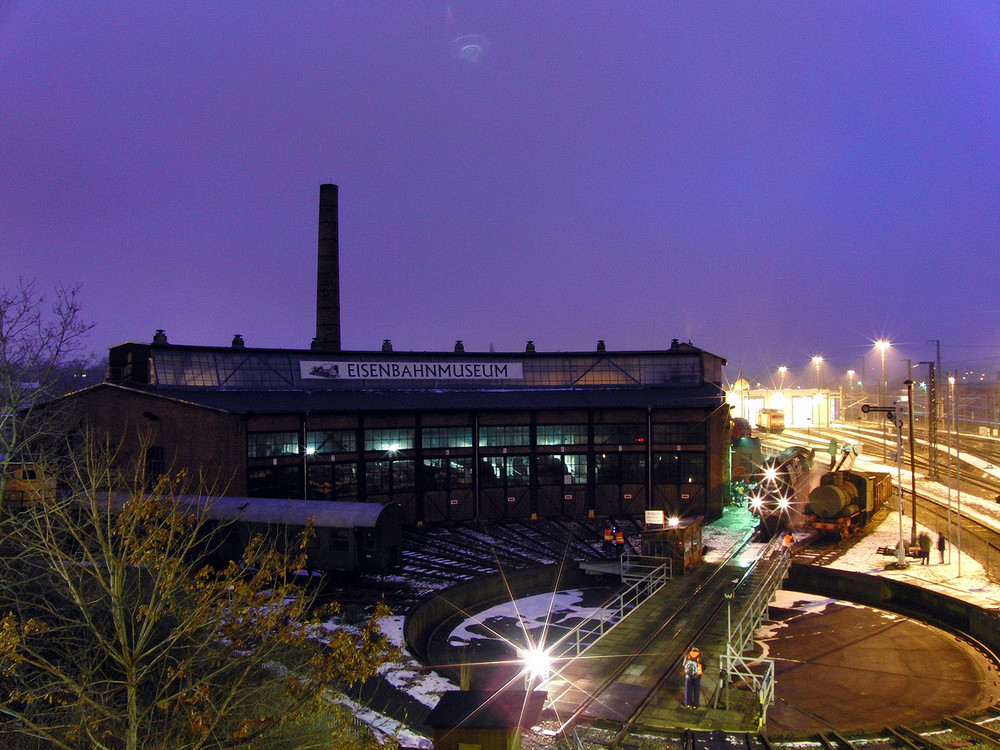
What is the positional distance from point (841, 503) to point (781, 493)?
7572 mm

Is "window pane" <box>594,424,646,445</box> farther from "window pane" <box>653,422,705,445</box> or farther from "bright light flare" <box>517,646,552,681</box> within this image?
"bright light flare" <box>517,646,552,681</box>

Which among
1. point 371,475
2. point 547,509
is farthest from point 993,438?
point 371,475

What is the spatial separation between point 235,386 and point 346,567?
1718cm

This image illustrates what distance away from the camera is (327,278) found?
1843 inches

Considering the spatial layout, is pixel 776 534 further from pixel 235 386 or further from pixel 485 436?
pixel 235 386

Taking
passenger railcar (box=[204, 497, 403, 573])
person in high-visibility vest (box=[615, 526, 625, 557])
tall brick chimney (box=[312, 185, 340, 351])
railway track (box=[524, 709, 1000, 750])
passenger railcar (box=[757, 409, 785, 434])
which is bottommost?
railway track (box=[524, 709, 1000, 750])

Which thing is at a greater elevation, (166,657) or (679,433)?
(679,433)

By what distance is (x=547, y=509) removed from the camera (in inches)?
1534

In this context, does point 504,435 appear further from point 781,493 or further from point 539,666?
point 539,666

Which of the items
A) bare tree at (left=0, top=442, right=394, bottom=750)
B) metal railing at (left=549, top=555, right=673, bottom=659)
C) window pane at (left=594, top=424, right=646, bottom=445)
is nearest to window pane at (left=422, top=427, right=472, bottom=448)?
window pane at (left=594, top=424, right=646, bottom=445)

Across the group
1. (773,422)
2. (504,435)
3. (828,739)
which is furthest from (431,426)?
(773,422)

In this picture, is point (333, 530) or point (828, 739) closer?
point (828, 739)

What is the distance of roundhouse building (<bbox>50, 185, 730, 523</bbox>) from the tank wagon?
544 centimetres

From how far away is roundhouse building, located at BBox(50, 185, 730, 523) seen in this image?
1272 inches
